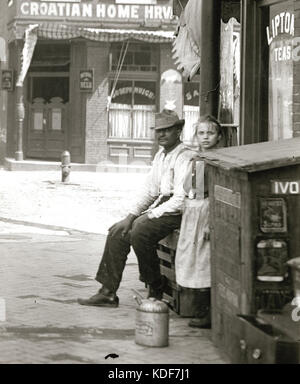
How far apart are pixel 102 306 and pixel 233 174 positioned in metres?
2.62

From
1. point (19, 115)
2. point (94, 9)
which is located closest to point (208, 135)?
point (94, 9)

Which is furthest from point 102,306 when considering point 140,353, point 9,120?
point 9,120

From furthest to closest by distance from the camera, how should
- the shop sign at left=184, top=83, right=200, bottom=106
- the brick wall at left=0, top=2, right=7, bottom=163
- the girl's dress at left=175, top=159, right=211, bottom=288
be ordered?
1. the brick wall at left=0, top=2, right=7, bottom=163
2. the shop sign at left=184, top=83, right=200, bottom=106
3. the girl's dress at left=175, top=159, right=211, bottom=288

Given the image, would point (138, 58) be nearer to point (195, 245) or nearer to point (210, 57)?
point (210, 57)

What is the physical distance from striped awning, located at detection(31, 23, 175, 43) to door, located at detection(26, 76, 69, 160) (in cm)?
174

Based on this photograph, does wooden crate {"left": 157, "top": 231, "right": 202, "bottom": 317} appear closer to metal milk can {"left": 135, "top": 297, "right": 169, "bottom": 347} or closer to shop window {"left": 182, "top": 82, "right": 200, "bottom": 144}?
metal milk can {"left": 135, "top": 297, "right": 169, "bottom": 347}

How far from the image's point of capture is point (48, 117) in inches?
1101

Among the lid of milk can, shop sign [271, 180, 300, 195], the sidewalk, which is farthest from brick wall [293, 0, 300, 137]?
shop sign [271, 180, 300, 195]

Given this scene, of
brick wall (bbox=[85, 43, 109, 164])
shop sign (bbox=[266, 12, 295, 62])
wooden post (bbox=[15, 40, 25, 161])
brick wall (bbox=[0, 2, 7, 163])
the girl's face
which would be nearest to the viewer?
the girl's face

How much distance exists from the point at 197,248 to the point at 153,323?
0.89 metres

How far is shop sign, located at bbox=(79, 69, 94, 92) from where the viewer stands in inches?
1051

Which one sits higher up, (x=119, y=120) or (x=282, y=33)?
(x=282, y=33)

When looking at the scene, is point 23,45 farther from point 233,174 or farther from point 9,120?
point 233,174
